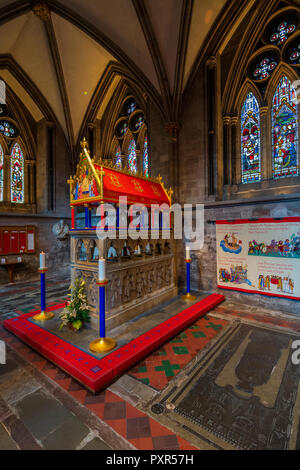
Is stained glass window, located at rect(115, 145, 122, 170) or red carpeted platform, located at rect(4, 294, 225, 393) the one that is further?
stained glass window, located at rect(115, 145, 122, 170)

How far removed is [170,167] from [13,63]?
762 cm

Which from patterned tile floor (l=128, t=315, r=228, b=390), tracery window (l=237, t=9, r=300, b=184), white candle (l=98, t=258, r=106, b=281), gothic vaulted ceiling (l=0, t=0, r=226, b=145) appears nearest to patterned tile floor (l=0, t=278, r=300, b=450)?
patterned tile floor (l=128, t=315, r=228, b=390)

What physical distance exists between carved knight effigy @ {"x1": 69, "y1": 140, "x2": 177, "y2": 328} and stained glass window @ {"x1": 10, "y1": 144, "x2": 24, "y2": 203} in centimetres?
633

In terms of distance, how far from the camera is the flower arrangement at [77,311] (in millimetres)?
3752

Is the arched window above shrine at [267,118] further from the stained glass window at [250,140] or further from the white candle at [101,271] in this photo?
the white candle at [101,271]

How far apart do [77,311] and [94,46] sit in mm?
9403

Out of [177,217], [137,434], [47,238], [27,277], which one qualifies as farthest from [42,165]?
[137,434]

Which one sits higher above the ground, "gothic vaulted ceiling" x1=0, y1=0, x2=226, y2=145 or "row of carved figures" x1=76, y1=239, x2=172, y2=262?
"gothic vaulted ceiling" x1=0, y1=0, x2=226, y2=145

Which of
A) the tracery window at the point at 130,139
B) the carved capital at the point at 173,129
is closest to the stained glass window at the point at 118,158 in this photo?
the tracery window at the point at 130,139

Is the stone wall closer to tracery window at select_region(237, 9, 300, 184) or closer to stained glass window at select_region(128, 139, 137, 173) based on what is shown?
stained glass window at select_region(128, 139, 137, 173)

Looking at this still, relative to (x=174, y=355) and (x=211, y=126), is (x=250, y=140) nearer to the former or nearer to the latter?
(x=211, y=126)

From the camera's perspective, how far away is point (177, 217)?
22.5 feet

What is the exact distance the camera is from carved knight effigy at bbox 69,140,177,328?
395cm

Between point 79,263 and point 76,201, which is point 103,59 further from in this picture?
point 79,263
